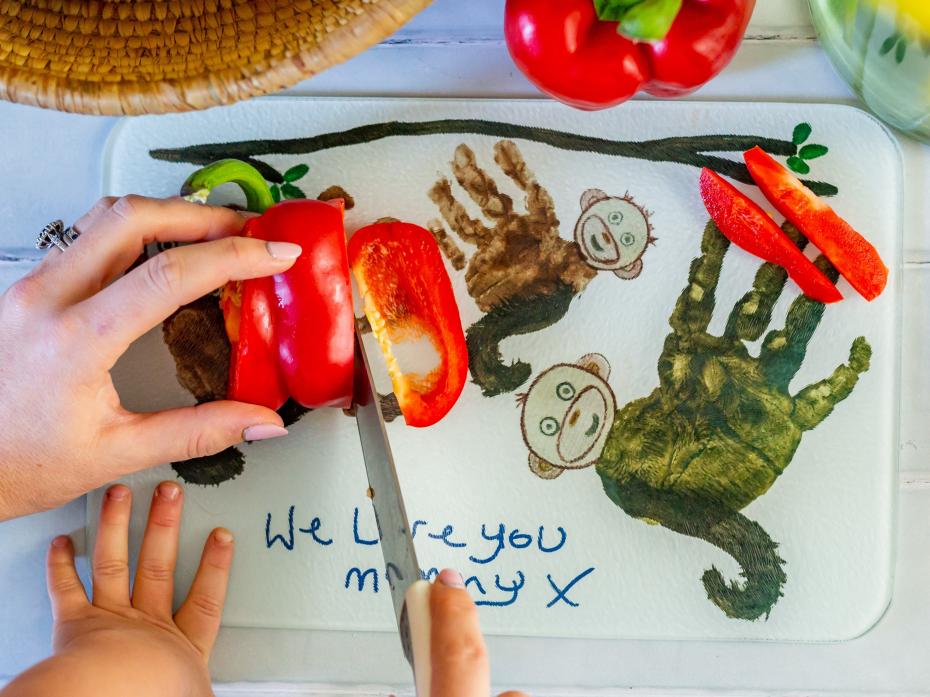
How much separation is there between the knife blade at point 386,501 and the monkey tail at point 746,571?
1.19ft

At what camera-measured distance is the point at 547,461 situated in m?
1.02

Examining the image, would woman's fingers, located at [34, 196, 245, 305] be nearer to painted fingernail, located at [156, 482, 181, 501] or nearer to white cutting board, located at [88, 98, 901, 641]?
white cutting board, located at [88, 98, 901, 641]

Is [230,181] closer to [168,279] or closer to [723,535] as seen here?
[168,279]

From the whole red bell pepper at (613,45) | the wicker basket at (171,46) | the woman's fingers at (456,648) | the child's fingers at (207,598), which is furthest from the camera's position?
the child's fingers at (207,598)

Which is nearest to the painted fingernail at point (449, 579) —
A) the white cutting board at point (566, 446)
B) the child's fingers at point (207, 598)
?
the white cutting board at point (566, 446)

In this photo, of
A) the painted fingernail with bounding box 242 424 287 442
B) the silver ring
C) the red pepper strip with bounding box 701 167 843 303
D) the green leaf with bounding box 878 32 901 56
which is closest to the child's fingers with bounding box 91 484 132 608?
the painted fingernail with bounding box 242 424 287 442

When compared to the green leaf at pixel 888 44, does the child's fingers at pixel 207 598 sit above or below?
below

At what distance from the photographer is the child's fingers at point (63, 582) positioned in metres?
1.01

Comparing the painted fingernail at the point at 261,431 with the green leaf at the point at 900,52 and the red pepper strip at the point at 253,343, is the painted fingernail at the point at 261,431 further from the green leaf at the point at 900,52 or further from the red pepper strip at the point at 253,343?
the green leaf at the point at 900,52

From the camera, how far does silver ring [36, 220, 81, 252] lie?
977 mm

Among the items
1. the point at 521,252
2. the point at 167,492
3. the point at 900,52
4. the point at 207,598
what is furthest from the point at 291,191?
the point at 900,52

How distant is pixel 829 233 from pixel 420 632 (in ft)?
2.15

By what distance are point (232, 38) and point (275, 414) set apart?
404 mm

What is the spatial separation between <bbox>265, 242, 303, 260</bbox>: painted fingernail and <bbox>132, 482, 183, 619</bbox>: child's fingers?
33 cm
